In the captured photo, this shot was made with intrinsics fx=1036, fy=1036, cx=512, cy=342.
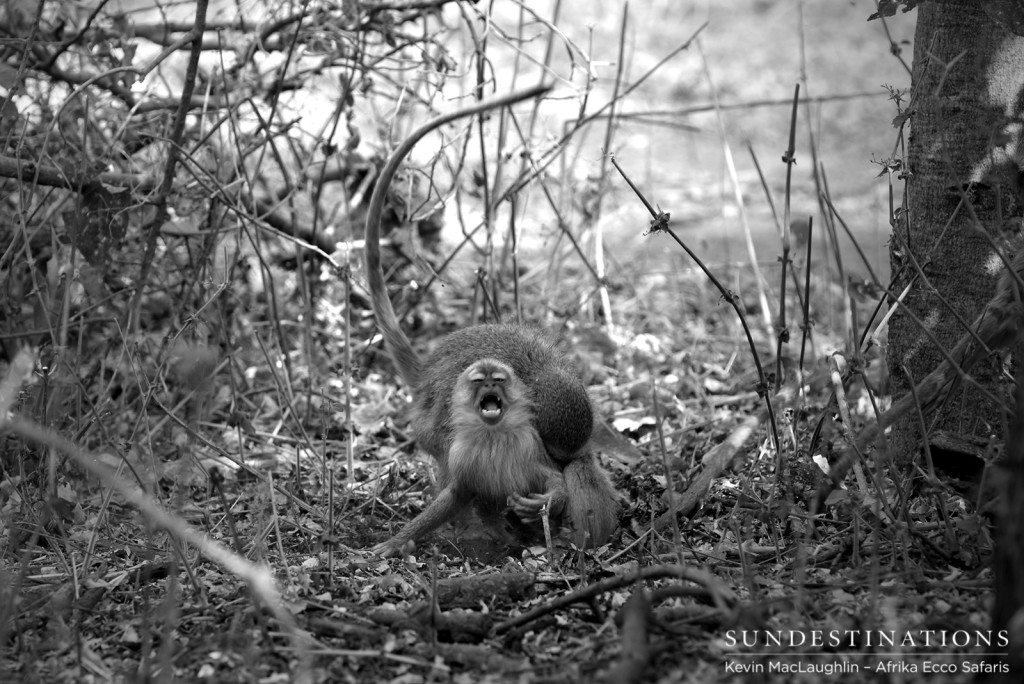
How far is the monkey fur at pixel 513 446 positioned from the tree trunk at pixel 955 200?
1.11 meters

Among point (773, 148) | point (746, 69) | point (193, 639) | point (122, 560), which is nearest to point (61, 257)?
point (122, 560)

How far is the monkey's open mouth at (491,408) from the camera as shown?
148 inches

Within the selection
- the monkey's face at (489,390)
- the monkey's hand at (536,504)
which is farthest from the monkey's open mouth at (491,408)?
the monkey's hand at (536,504)

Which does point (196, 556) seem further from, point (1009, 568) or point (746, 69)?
point (746, 69)

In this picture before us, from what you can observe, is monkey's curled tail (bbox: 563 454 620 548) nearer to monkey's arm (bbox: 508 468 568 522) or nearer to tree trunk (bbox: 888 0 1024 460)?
monkey's arm (bbox: 508 468 568 522)

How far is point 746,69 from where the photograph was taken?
1134 cm

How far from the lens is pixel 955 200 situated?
3498 millimetres

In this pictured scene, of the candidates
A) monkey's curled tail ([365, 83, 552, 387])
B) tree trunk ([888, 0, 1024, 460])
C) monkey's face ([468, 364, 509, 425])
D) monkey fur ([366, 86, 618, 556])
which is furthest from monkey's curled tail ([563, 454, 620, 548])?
tree trunk ([888, 0, 1024, 460])

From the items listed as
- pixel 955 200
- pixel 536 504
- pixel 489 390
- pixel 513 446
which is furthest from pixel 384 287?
pixel 955 200

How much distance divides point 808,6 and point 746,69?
2.11 meters

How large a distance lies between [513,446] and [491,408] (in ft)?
0.56

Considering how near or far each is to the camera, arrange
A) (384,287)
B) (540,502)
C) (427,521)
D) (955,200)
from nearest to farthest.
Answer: (955,200)
(540,502)
(427,521)
(384,287)

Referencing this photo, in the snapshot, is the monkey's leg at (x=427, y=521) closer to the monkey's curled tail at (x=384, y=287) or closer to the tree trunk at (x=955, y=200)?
the monkey's curled tail at (x=384, y=287)

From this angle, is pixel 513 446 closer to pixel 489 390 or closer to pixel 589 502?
pixel 489 390
